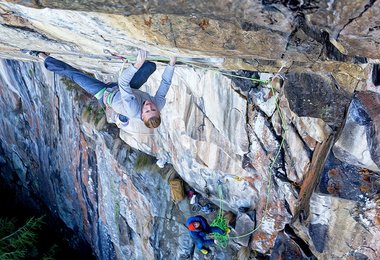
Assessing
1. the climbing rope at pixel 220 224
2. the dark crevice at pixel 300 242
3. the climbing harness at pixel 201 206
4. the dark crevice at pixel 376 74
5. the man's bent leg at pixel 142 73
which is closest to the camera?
the dark crevice at pixel 376 74

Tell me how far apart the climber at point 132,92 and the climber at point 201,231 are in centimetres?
284

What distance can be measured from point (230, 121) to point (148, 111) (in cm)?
160

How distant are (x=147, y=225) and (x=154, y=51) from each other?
4.98 meters

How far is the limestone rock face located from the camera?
Answer: 2.70 metres

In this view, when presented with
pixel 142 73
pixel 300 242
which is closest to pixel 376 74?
pixel 142 73

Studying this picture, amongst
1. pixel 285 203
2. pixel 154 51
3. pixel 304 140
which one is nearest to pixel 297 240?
pixel 285 203

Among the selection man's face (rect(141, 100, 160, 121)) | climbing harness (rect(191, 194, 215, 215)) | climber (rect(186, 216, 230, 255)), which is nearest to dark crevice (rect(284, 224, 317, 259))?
climber (rect(186, 216, 230, 255))

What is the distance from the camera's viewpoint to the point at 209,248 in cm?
718

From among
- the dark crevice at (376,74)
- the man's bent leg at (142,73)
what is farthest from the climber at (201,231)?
the dark crevice at (376,74)

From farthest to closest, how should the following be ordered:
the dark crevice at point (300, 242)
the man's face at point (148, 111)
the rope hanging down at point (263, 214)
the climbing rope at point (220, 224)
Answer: the climbing rope at point (220, 224) < the dark crevice at point (300, 242) < the rope hanging down at point (263, 214) < the man's face at point (148, 111)

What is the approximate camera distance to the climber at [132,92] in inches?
159

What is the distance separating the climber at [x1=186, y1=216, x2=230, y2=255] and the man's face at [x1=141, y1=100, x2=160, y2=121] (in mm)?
3134

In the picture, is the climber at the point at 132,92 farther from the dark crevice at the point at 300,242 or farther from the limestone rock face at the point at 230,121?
the dark crevice at the point at 300,242

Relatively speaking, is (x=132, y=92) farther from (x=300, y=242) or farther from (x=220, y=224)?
(x=220, y=224)
